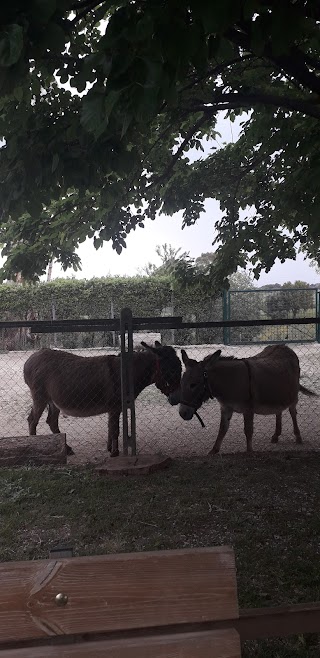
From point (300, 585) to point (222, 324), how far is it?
3.81m

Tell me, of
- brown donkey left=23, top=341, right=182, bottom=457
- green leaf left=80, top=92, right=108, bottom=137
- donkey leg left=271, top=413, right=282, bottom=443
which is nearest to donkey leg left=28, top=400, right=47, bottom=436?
brown donkey left=23, top=341, right=182, bottom=457

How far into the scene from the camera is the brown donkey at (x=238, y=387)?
668 centimetres

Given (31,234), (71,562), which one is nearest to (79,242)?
(31,234)

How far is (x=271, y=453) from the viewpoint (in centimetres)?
670


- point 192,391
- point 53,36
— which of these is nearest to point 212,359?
point 192,391

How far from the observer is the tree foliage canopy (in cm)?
227

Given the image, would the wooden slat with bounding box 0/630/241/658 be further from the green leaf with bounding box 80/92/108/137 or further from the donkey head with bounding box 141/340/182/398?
the donkey head with bounding box 141/340/182/398

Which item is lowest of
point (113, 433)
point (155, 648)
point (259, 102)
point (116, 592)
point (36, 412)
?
point (113, 433)

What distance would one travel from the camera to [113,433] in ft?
22.9

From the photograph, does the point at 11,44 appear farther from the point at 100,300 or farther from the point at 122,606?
the point at 100,300

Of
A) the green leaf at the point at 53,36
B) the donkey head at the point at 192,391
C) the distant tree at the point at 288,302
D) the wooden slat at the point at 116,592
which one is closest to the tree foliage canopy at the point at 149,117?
the green leaf at the point at 53,36

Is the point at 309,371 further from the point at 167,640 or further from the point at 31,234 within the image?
the point at 167,640

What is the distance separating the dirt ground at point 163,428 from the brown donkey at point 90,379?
2.20 ft

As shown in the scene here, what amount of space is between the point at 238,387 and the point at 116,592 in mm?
5871
